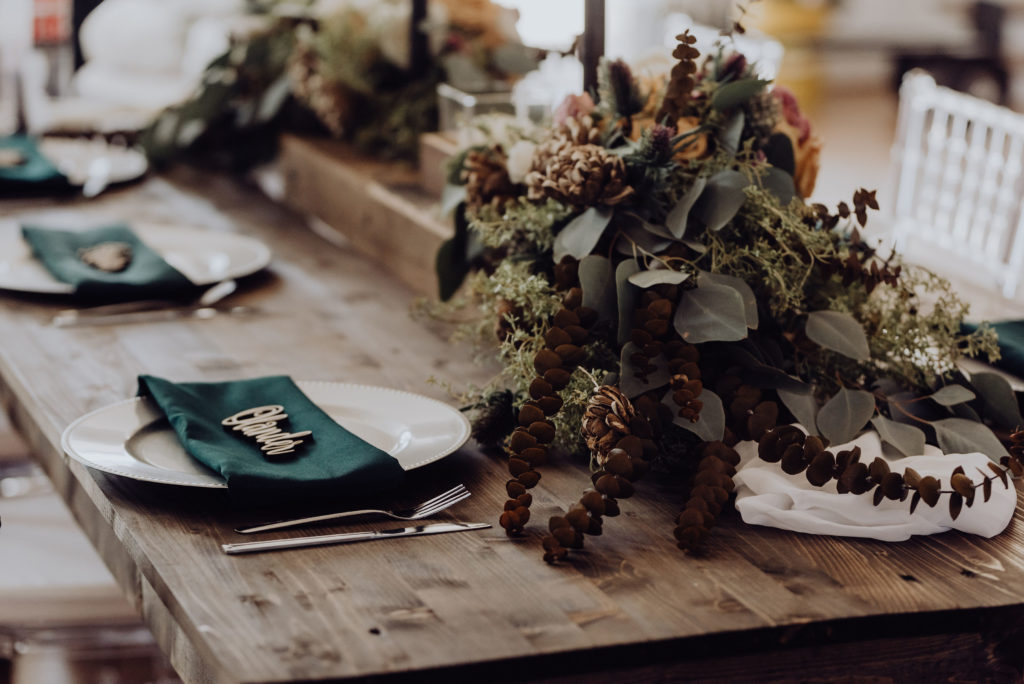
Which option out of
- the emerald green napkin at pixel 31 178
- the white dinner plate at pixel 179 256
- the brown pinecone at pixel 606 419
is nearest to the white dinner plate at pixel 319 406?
the brown pinecone at pixel 606 419

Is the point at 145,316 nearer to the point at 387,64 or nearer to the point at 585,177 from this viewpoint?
the point at 585,177

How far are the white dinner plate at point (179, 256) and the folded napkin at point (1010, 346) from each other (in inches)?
39.6

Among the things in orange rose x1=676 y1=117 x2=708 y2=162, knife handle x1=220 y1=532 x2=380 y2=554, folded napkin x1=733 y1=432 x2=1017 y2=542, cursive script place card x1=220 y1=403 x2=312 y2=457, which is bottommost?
knife handle x1=220 y1=532 x2=380 y2=554

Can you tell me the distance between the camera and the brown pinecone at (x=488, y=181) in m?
1.29

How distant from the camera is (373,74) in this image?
228 cm

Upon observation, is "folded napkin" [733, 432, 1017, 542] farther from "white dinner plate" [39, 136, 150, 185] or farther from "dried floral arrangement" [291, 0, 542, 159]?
"white dinner plate" [39, 136, 150, 185]

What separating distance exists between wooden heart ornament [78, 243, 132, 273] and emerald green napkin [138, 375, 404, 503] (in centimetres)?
55

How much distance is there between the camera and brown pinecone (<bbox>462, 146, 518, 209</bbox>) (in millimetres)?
1292

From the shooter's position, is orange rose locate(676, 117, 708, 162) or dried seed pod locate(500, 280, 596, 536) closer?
dried seed pod locate(500, 280, 596, 536)

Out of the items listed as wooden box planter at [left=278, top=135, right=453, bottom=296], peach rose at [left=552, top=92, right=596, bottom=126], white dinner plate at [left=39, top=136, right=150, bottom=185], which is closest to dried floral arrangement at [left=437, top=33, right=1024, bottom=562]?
peach rose at [left=552, top=92, right=596, bottom=126]

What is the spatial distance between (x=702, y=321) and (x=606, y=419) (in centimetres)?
12

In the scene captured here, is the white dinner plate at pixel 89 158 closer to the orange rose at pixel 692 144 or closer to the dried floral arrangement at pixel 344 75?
the dried floral arrangement at pixel 344 75

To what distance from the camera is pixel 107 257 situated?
1650 millimetres

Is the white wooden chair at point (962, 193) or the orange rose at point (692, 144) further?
the white wooden chair at point (962, 193)
